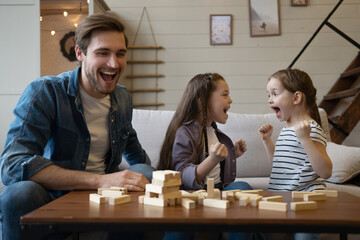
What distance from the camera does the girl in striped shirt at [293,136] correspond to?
6.34 ft

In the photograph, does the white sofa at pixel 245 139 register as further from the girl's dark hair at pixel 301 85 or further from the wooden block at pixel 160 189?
the wooden block at pixel 160 189

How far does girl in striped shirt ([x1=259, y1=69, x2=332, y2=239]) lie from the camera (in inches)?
76.1

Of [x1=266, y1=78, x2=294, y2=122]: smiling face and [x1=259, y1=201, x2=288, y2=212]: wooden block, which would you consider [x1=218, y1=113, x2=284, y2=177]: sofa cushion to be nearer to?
Answer: [x1=266, y1=78, x2=294, y2=122]: smiling face

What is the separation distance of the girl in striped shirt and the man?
0.73 meters

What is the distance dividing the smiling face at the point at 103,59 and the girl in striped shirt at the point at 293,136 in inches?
35.1

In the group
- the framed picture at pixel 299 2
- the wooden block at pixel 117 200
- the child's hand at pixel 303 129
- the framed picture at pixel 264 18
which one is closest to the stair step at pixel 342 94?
the framed picture at pixel 264 18

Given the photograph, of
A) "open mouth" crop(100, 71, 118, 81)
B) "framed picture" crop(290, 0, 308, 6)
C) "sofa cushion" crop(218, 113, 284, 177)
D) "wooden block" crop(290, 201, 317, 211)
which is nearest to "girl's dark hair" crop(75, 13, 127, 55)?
"open mouth" crop(100, 71, 118, 81)

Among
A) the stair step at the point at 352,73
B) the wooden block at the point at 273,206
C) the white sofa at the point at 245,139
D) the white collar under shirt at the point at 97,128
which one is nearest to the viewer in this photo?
the wooden block at the point at 273,206

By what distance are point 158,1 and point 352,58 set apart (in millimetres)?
2650

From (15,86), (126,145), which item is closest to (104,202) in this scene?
(126,145)

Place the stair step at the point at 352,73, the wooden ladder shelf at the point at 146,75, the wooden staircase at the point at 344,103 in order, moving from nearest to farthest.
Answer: the wooden staircase at the point at 344,103, the stair step at the point at 352,73, the wooden ladder shelf at the point at 146,75

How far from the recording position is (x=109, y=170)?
6.19 feet

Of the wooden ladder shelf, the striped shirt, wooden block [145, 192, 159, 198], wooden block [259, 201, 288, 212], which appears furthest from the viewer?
the wooden ladder shelf

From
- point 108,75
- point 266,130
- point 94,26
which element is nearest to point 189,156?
point 266,130
